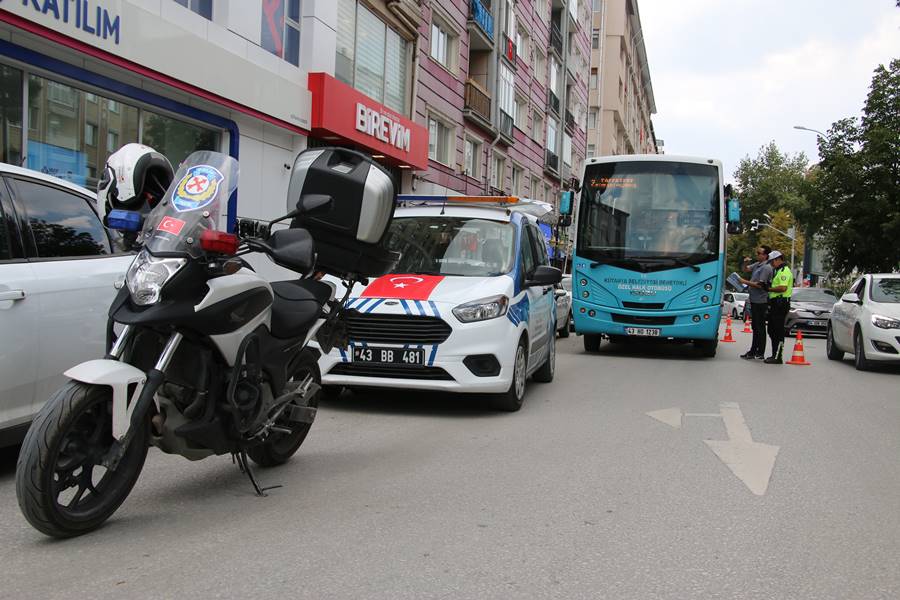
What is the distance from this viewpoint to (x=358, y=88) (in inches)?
738

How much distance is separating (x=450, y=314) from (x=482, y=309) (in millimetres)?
308

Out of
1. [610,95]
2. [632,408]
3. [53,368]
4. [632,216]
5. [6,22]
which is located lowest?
[632,408]

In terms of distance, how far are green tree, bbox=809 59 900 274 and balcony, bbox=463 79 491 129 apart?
52.3 ft

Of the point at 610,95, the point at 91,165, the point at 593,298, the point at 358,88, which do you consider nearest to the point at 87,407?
the point at 91,165

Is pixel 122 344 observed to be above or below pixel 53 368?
above

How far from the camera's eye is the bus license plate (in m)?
13.9

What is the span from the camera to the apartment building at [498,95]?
24.1 m

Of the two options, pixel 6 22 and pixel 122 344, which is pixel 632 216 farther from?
pixel 122 344

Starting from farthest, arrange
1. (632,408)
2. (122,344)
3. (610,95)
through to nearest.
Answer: (610,95), (632,408), (122,344)

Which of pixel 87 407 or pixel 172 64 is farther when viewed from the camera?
pixel 172 64

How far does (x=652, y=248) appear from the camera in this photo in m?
14.1

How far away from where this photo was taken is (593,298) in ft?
46.6

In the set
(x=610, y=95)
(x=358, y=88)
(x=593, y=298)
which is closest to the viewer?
(x=593, y=298)

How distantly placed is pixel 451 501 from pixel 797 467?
2651 millimetres
